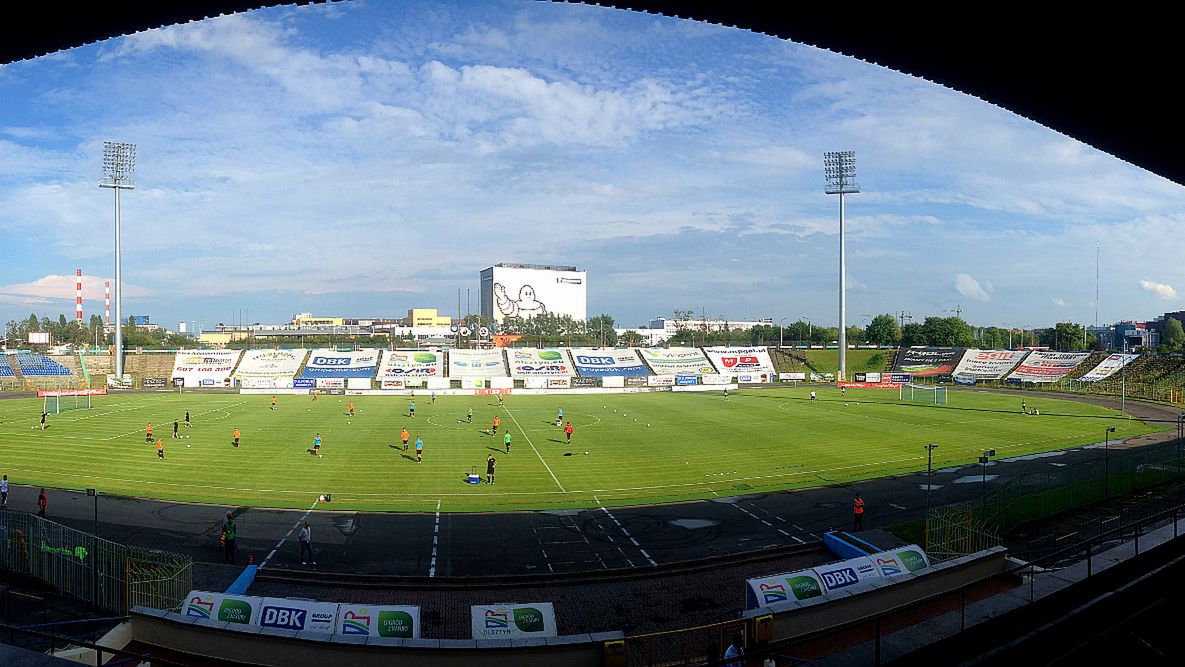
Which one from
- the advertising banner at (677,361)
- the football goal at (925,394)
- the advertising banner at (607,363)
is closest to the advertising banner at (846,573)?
the football goal at (925,394)

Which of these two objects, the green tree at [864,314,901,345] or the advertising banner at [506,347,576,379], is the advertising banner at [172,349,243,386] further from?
the green tree at [864,314,901,345]

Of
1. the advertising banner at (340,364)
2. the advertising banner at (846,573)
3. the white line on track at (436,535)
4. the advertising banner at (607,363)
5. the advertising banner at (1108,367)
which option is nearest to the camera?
the advertising banner at (846,573)

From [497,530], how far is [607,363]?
69613 mm

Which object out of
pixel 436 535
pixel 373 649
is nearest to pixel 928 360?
pixel 436 535

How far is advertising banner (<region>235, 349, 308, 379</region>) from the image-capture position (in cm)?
8275

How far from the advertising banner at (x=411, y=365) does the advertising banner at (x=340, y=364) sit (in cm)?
155

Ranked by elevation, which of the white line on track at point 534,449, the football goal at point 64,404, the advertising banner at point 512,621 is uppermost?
the advertising banner at point 512,621

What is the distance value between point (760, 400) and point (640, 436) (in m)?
27.3

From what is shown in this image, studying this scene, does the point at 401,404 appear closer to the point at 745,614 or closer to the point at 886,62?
the point at 745,614

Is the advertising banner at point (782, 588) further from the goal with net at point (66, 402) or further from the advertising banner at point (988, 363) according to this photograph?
the advertising banner at point (988, 363)

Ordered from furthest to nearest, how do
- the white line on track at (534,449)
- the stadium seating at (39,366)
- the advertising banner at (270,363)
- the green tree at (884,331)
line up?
1. the green tree at (884,331)
2. the advertising banner at (270,363)
3. the stadium seating at (39,366)
4. the white line on track at (534,449)

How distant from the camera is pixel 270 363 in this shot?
86.1m

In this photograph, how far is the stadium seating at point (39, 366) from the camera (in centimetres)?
7838

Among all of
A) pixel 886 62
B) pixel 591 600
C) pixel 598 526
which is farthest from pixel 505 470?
pixel 886 62
